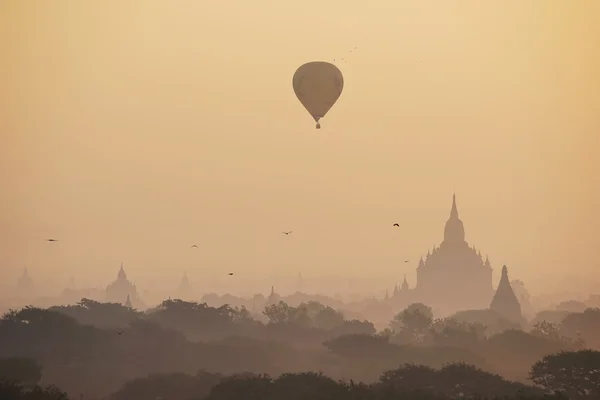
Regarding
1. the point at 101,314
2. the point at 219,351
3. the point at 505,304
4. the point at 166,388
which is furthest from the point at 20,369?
the point at 505,304

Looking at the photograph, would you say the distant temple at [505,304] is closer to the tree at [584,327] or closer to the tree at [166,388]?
the tree at [584,327]

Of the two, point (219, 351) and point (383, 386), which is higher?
point (219, 351)

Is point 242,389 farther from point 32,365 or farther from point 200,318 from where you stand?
point 200,318

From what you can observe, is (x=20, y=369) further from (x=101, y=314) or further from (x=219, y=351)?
(x=101, y=314)

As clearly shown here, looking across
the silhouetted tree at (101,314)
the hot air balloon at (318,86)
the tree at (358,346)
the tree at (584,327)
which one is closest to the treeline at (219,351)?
the tree at (358,346)

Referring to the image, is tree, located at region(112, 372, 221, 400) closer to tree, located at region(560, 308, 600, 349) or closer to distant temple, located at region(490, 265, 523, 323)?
tree, located at region(560, 308, 600, 349)

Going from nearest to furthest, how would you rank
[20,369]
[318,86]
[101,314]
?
[20,369] → [318,86] → [101,314]

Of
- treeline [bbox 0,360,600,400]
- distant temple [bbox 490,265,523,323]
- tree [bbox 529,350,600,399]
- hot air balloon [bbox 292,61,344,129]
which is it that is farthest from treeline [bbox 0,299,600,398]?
distant temple [bbox 490,265,523,323]
